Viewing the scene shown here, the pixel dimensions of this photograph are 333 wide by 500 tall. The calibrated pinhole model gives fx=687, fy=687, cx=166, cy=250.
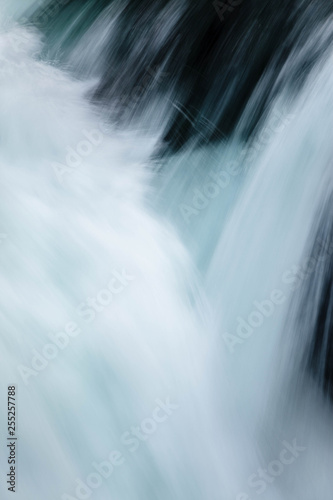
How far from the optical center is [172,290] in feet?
5.68

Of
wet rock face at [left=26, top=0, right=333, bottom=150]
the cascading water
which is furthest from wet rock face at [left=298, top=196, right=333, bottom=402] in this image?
wet rock face at [left=26, top=0, right=333, bottom=150]

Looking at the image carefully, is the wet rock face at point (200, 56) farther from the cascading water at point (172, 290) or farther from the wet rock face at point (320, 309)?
the wet rock face at point (320, 309)

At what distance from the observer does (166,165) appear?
6.55 ft

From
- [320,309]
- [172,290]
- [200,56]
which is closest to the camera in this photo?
[320,309]

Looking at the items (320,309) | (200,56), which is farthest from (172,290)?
(200,56)

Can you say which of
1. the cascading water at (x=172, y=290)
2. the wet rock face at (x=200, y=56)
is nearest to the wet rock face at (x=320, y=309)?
the cascading water at (x=172, y=290)

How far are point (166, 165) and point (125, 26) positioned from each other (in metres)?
0.63

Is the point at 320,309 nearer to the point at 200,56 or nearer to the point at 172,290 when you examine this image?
the point at 172,290

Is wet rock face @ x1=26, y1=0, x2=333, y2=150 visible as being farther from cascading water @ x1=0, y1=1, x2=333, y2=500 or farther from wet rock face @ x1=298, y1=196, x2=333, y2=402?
wet rock face @ x1=298, y1=196, x2=333, y2=402

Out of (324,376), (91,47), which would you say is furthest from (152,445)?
(91,47)

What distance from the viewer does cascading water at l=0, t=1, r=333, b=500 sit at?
1.55 m

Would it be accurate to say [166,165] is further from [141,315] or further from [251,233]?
[141,315]

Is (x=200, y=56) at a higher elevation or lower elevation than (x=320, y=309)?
higher

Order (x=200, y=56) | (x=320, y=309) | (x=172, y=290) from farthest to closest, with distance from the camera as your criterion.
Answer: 1. (x=200, y=56)
2. (x=172, y=290)
3. (x=320, y=309)
